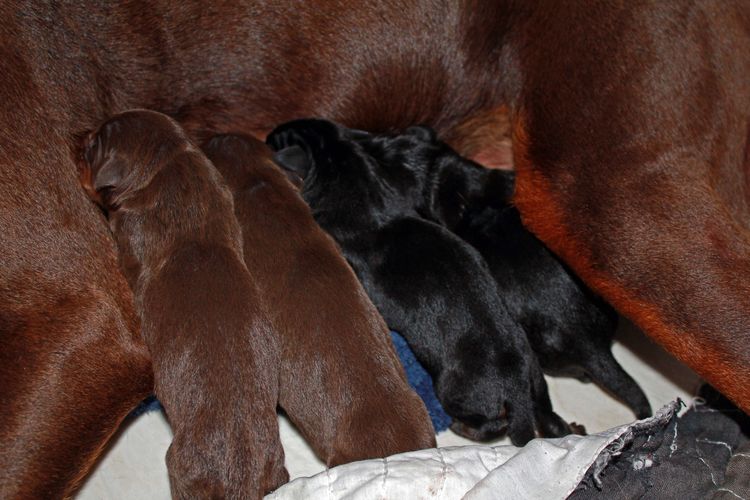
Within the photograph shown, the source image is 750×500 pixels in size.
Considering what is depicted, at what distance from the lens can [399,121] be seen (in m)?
2.87

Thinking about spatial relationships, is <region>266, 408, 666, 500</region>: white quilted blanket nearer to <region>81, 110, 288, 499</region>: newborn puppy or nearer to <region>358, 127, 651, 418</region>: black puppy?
<region>81, 110, 288, 499</region>: newborn puppy

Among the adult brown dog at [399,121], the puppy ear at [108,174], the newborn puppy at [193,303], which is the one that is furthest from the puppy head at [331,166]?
the puppy ear at [108,174]

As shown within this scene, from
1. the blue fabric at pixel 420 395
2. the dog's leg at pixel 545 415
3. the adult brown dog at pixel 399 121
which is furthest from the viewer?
the blue fabric at pixel 420 395

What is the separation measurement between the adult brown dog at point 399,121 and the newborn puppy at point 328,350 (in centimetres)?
34

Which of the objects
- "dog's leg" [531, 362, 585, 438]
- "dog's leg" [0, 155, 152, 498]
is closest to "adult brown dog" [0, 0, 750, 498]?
"dog's leg" [0, 155, 152, 498]

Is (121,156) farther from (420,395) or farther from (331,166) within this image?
(420,395)

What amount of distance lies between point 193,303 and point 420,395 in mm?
814

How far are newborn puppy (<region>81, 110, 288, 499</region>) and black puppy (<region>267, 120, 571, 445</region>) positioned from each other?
1.10 ft

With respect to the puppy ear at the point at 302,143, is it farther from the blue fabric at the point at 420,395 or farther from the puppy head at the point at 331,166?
the blue fabric at the point at 420,395

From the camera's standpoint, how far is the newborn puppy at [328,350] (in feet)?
7.16

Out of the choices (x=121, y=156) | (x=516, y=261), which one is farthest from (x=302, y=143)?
(x=516, y=261)

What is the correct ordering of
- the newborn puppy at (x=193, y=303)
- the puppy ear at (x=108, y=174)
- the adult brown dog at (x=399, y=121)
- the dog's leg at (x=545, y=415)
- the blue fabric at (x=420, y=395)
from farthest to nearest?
the blue fabric at (x=420, y=395)
the dog's leg at (x=545, y=415)
the puppy ear at (x=108, y=174)
the adult brown dog at (x=399, y=121)
the newborn puppy at (x=193, y=303)

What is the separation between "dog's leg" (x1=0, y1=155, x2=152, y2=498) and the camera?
2055 mm

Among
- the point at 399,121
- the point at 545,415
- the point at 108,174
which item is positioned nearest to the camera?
the point at 108,174
